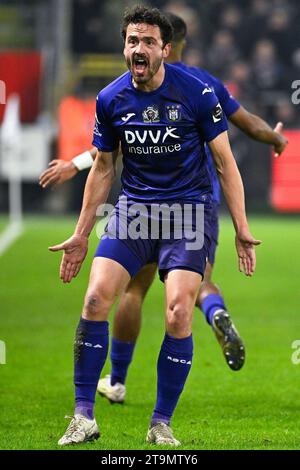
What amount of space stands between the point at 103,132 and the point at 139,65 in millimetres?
460

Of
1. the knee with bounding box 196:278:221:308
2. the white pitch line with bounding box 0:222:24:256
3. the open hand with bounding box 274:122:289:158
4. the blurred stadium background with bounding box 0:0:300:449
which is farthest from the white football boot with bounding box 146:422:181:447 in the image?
the white pitch line with bounding box 0:222:24:256

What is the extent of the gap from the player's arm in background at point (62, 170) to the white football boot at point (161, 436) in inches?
68.7

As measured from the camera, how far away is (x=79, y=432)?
5871 mm

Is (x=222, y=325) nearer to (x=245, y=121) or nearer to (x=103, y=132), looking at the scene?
(x=245, y=121)

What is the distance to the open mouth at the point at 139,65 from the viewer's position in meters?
6.00

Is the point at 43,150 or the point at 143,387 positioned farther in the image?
the point at 43,150

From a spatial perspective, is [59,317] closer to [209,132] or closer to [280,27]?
[209,132]

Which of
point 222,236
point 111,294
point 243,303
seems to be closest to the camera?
point 111,294

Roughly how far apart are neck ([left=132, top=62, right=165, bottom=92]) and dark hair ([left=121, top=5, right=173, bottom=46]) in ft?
0.51

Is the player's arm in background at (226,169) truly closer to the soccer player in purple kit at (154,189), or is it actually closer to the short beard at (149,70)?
the soccer player in purple kit at (154,189)

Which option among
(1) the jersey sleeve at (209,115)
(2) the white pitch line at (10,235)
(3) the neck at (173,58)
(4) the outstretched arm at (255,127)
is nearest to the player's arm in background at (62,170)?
(3) the neck at (173,58)

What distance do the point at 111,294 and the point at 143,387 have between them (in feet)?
6.66

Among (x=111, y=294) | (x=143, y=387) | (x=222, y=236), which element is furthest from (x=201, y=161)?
(x=222, y=236)

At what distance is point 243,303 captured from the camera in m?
11.9
